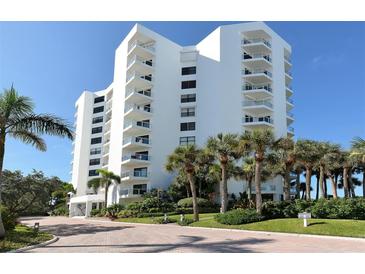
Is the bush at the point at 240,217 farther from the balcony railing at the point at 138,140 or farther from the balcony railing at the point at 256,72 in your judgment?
the balcony railing at the point at 256,72

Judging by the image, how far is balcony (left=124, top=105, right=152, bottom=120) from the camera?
48969 mm

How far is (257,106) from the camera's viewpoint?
166 ft

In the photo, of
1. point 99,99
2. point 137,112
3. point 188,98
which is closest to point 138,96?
point 137,112

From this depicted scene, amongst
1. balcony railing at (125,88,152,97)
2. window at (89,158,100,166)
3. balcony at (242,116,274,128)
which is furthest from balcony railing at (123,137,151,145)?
window at (89,158,100,166)

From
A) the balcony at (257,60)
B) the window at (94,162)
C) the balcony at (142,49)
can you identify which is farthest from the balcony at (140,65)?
the window at (94,162)

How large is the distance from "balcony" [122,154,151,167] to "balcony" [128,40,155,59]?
1582cm

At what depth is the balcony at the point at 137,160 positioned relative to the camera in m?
Answer: 47.1

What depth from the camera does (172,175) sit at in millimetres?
48719

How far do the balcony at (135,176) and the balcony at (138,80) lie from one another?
1313 cm

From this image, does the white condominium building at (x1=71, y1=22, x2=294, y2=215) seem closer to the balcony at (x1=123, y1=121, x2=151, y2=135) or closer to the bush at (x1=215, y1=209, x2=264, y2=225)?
the balcony at (x1=123, y1=121, x2=151, y2=135)

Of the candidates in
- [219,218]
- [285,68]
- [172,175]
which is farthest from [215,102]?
[219,218]
